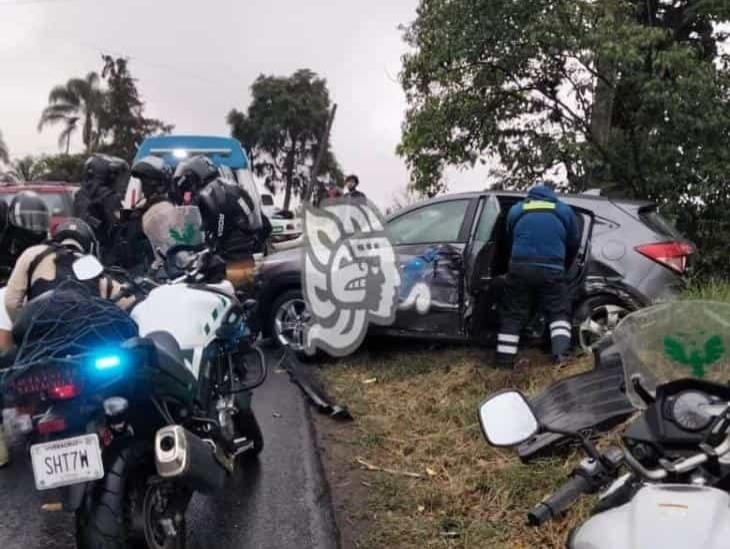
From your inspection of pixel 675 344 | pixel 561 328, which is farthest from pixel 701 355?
pixel 561 328

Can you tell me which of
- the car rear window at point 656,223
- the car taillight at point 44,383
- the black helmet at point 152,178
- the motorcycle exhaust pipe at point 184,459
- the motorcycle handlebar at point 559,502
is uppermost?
the black helmet at point 152,178

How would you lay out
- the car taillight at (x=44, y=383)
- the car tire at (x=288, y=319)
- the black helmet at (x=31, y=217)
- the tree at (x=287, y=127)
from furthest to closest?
the tree at (x=287, y=127) < the car tire at (x=288, y=319) < the black helmet at (x=31, y=217) < the car taillight at (x=44, y=383)

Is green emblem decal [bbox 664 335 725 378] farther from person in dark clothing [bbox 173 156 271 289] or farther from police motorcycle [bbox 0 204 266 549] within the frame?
person in dark clothing [bbox 173 156 271 289]

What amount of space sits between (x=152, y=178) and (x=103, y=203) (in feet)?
2.51

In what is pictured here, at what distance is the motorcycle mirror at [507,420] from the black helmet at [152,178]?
508cm

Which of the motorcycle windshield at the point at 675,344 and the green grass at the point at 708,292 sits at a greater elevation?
the motorcycle windshield at the point at 675,344

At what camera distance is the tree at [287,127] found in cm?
4275

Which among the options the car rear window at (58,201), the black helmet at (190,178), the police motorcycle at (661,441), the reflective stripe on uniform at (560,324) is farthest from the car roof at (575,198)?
the car rear window at (58,201)

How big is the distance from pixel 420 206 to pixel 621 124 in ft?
14.3

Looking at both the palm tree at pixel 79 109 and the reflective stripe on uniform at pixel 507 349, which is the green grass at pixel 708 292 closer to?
the reflective stripe on uniform at pixel 507 349

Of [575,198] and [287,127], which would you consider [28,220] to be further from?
[287,127]

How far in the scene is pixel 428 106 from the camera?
10.0 metres

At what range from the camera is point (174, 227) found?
5.51m

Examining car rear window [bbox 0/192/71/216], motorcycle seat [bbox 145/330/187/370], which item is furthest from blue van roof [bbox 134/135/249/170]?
motorcycle seat [bbox 145/330/187/370]
